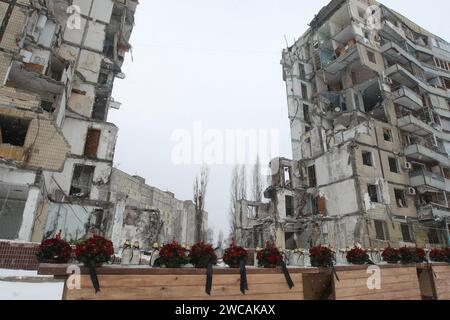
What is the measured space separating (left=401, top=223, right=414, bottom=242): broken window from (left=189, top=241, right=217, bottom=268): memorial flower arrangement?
26.8 m

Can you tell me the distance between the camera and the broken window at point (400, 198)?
2712 centimetres

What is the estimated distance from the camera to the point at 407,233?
26.3 m

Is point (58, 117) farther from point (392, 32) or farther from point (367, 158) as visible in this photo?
point (392, 32)

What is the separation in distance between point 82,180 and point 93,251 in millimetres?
21453

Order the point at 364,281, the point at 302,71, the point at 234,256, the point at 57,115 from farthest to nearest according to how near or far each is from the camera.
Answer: the point at 302,71, the point at 57,115, the point at 364,281, the point at 234,256

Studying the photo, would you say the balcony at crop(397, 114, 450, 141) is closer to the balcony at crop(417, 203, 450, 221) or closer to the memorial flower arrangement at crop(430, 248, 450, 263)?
the balcony at crop(417, 203, 450, 221)

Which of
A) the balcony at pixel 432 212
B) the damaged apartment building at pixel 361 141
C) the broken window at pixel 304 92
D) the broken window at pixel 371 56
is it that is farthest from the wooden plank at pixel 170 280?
the broken window at pixel 371 56

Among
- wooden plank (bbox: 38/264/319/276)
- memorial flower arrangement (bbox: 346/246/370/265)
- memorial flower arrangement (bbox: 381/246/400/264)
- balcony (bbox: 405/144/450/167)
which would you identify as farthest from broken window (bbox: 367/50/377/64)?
wooden plank (bbox: 38/264/319/276)

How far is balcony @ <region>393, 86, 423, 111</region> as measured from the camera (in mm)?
31102

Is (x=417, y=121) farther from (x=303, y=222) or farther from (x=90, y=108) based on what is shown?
(x=90, y=108)

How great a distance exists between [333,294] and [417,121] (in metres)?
31.3

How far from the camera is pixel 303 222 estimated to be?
90.9 ft

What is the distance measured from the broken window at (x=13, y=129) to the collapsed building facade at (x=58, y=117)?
0.18 ft

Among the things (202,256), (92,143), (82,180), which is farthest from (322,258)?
(92,143)
